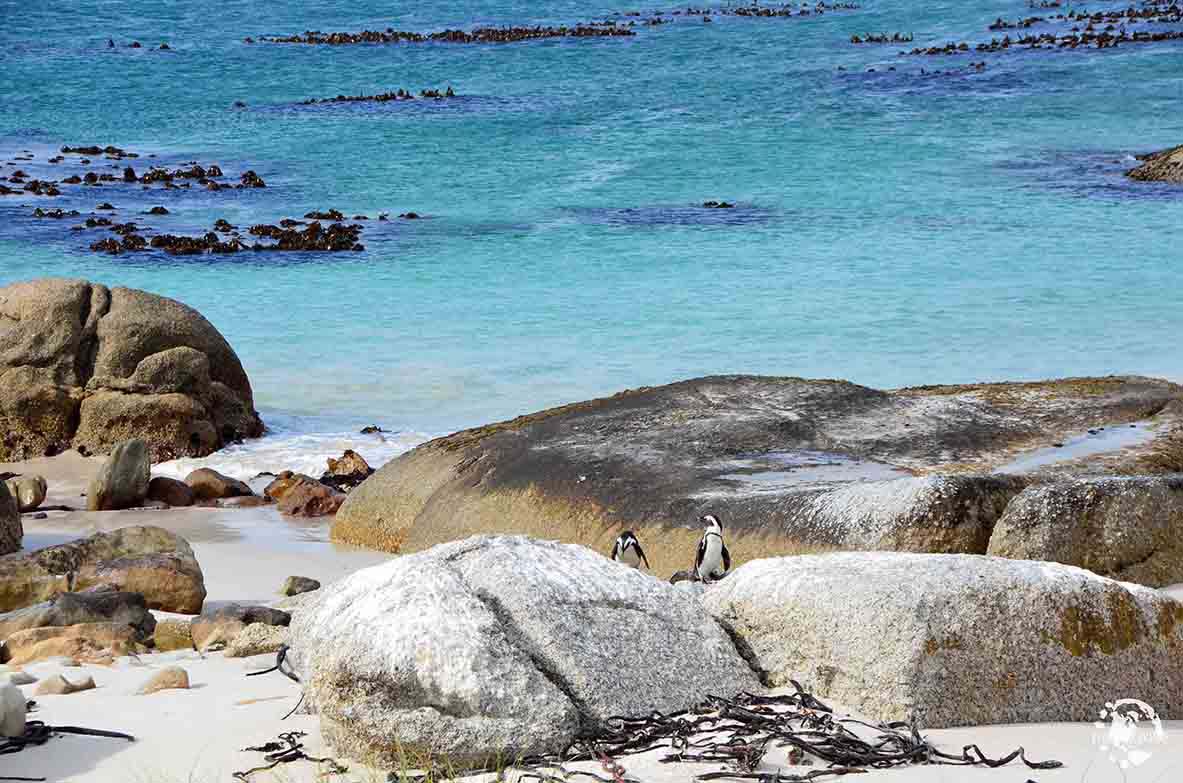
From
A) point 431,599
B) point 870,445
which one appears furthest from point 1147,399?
point 431,599

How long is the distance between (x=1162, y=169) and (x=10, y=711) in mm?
24724

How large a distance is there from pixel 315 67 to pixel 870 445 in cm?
4329

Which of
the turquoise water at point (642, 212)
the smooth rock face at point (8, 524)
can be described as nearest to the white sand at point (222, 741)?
the smooth rock face at point (8, 524)

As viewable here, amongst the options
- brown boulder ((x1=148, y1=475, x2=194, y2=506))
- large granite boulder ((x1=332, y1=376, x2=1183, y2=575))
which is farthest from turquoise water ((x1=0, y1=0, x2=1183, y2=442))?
large granite boulder ((x1=332, y1=376, x2=1183, y2=575))

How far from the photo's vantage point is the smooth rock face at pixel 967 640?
4.63 metres

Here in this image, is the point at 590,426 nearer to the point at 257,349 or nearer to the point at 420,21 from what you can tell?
the point at 257,349

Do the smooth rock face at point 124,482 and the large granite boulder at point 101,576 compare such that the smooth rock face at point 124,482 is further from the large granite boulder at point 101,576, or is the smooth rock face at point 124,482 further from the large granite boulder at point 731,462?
the large granite boulder at point 101,576

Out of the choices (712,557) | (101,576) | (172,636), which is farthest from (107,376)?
(712,557)

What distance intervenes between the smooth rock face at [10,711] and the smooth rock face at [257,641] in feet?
4.51

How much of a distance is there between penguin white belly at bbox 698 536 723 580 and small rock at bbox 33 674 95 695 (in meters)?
2.31

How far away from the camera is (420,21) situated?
62.0 meters

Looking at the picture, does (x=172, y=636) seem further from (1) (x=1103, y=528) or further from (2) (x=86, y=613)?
(1) (x=1103, y=528)

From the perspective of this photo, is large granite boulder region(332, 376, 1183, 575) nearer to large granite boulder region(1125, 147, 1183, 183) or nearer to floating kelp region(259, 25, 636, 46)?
large granite boulder region(1125, 147, 1183, 183)

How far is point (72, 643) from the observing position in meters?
6.37
